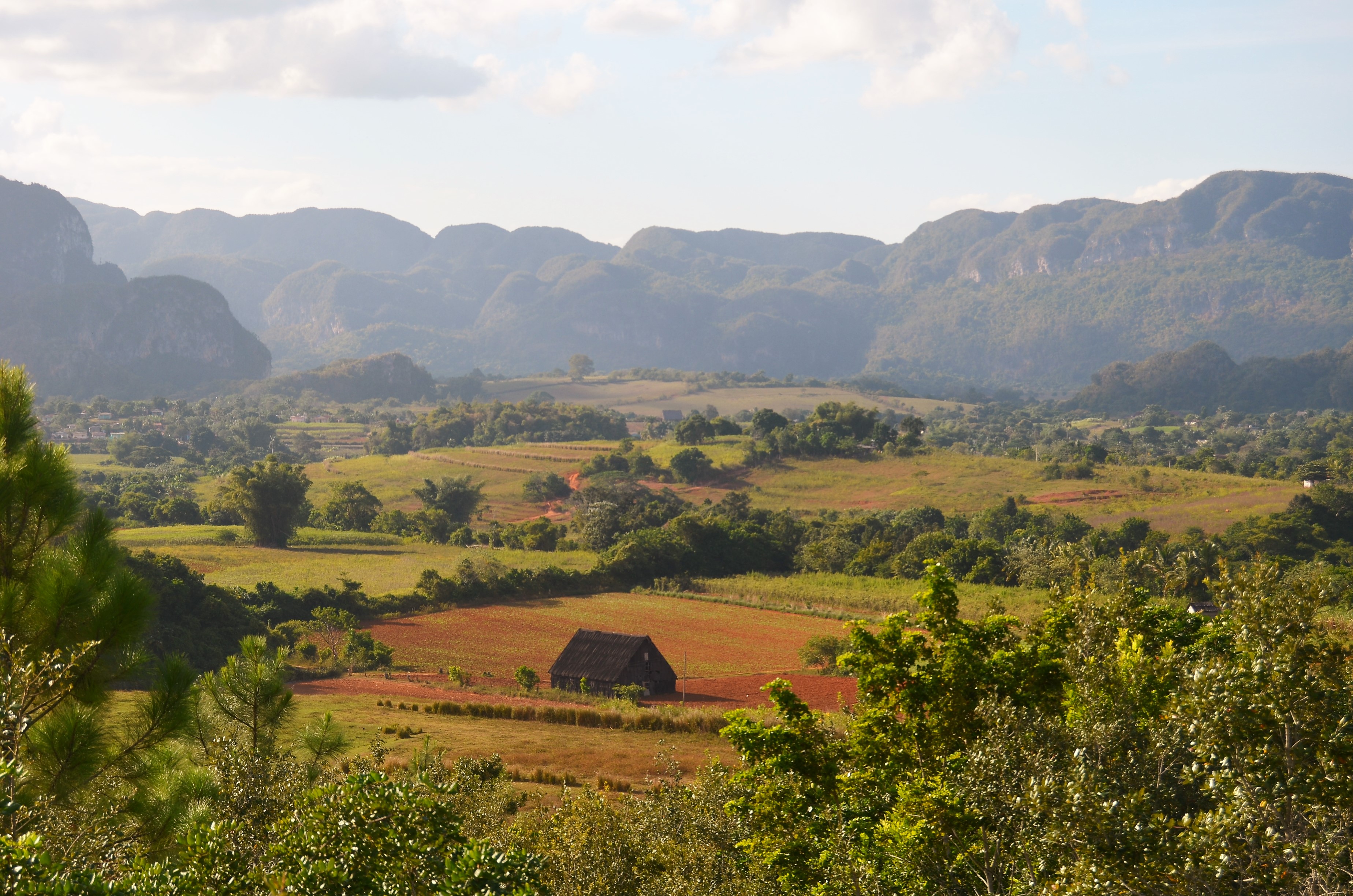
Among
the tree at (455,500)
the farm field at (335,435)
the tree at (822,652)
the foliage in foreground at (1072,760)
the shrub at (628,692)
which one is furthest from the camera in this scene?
the farm field at (335,435)

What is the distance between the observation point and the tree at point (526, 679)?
144 ft

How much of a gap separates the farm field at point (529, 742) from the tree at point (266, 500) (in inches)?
1643

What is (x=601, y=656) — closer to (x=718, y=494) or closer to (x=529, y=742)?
(x=529, y=742)

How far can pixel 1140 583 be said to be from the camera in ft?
189

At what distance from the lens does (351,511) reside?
9144 cm

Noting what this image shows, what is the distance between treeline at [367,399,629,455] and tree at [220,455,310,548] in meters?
69.2

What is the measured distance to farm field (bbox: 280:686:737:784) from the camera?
103ft

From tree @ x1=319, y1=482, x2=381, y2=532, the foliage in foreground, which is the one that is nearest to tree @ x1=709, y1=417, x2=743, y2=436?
tree @ x1=319, y1=482, x2=381, y2=532

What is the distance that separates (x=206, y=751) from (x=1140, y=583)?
53.1 meters

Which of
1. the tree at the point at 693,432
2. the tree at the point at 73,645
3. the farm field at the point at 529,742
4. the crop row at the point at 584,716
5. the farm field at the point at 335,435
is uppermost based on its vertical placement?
the tree at the point at 73,645

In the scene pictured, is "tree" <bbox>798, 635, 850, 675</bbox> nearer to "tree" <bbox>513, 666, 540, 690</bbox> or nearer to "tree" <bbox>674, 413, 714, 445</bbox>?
"tree" <bbox>513, 666, 540, 690</bbox>

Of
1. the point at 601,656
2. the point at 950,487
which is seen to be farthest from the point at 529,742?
the point at 950,487

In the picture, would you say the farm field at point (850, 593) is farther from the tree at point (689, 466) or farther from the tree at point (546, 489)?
the tree at point (546, 489)

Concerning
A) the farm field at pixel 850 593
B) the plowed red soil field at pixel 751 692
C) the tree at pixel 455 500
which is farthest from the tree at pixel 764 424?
the plowed red soil field at pixel 751 692
